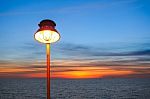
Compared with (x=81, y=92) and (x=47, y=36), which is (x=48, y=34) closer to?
(x=47, y=36)

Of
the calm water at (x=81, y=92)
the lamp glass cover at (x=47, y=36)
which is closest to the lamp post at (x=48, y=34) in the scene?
the lamp glass cover at (x=47, y=36)

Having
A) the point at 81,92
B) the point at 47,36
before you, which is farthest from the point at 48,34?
the point at 81,92

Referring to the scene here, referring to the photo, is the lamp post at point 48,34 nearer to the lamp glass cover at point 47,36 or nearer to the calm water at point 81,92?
the lamp glass cover at point 47,36

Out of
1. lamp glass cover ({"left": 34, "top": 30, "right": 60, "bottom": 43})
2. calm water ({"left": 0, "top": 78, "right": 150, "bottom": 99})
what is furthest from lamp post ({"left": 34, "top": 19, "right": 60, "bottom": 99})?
calm water ({"left": 0, "top": 78, "right": 150, "bottom": 99})

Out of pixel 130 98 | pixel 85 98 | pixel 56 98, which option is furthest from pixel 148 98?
pixel 56 98

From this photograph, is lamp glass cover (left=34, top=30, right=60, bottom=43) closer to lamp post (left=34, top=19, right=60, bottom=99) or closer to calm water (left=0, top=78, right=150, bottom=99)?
lamp post (left=34, top=19, right=60, bottom=99)

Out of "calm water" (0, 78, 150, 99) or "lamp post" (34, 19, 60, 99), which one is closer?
"lamp post" (34, 19, 60, 99)

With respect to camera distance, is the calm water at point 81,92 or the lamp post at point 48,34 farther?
the calm water at point 81,92

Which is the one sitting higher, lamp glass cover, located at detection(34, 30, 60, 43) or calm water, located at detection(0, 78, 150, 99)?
lamp glass cover, located at detection(34, 30, 60, 43)

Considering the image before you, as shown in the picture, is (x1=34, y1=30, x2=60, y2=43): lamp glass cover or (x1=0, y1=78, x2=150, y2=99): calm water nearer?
(x1=34, y1=30, x2=60, y2=43): lamp glass cover

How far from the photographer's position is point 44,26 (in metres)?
5.42

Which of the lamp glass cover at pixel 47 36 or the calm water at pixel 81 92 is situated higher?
the lamp glass cover at pixel 47 36

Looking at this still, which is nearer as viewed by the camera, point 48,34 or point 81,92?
point 48,34

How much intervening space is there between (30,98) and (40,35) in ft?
182
